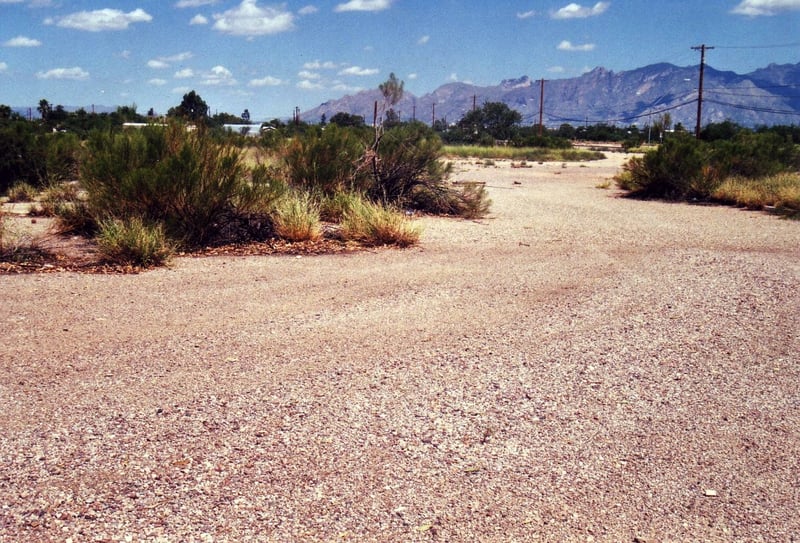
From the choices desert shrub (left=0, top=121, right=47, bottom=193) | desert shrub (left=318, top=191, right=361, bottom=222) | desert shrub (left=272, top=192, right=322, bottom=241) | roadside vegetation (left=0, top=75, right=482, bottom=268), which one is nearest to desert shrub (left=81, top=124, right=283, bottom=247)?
roadside vegetation (left=0, top=75, right=482, bottom=268)

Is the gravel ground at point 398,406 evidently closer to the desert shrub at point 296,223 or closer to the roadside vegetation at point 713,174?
the desert shrub at point 296,223

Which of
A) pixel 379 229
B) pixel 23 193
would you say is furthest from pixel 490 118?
pixel 379 229

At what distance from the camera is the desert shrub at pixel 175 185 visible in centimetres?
1241

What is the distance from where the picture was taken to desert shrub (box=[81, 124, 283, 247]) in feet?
40.7

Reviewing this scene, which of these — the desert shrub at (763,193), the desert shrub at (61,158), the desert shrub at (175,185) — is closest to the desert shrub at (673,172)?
the desert shrub at (763,193)

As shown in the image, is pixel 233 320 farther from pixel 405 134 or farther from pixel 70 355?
pixel 405 134

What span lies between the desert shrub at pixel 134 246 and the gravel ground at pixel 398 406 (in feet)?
1.35

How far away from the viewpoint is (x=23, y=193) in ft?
64.8

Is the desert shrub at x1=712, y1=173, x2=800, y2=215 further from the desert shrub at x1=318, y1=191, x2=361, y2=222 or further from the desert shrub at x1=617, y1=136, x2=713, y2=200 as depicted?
the desert shrub at x1=318, y1=191, x2=361, y2=222

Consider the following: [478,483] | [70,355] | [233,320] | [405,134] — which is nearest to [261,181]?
[405,134]

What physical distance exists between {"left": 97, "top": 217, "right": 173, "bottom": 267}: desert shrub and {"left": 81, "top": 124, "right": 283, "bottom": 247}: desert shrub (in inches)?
35.6

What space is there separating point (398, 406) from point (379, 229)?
7623 mm

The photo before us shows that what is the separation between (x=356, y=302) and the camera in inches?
358

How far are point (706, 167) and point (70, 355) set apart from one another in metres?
21.1
